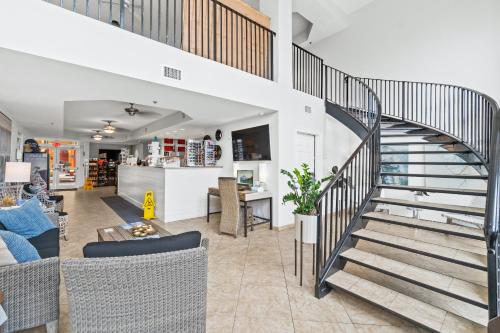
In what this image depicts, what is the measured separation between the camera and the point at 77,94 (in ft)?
12.4

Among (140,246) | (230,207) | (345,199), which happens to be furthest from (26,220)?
(345,199)

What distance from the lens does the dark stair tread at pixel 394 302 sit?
6.06 ft

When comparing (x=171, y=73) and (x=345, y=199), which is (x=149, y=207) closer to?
(x=171, y=73)

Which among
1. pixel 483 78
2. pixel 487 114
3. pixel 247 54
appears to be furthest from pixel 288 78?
pixel 483 78

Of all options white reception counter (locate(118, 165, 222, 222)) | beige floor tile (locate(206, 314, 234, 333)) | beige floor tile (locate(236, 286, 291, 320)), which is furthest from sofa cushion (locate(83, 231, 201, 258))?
white reception counter (locate(118, 165, 222, 222))

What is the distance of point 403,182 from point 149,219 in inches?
259

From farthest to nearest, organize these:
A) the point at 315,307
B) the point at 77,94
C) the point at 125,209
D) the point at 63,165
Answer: the point at 63,165, the point at 125,209, the point at 77,94, the point at 315,307

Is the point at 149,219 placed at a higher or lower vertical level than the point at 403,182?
lower

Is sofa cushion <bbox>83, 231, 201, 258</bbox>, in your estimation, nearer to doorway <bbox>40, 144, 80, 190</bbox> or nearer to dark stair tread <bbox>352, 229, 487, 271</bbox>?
dark stair tread <bbox>352, 229, 487, 271</bbox>

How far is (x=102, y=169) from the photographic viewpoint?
12680 mm

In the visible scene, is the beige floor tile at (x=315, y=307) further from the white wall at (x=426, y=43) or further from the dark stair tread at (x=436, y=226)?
the white wall at (x=426, y=43)

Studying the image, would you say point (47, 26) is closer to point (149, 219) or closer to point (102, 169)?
point (149, 219)

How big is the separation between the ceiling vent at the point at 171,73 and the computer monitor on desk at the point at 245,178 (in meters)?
2.74

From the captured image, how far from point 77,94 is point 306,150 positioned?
4.57 meters
